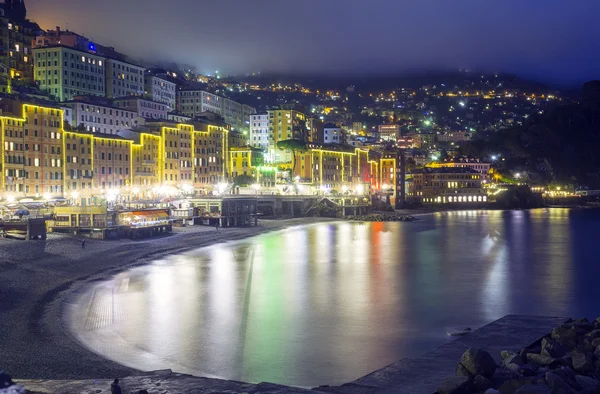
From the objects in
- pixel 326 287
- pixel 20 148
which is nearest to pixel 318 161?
pixel 20 148

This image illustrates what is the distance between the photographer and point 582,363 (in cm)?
1584

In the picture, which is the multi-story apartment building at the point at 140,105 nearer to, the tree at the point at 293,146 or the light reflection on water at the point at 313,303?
the tree at the point at 293,146

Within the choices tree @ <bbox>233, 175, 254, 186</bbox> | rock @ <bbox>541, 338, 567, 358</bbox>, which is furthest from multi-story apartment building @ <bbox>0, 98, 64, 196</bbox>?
rock @ <bbox>541, 338, 567, 358</bbox>

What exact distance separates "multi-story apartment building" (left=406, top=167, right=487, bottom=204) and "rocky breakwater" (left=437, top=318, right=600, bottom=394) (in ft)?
458

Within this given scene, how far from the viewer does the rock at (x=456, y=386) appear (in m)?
14.0

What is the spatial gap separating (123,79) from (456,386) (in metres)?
109

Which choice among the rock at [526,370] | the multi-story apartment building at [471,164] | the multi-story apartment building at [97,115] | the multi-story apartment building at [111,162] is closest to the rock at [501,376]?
the rock at [526,370]

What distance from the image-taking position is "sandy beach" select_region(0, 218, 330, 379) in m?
19.1

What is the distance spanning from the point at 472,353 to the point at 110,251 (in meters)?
39.6

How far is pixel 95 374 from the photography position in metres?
18.3

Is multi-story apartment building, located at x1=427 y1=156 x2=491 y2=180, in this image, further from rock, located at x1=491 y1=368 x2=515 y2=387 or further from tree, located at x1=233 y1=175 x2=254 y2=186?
rock, located at x1=491 y1=368 x2=515 y2=387

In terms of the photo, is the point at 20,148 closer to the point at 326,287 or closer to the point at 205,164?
the point at 205,164

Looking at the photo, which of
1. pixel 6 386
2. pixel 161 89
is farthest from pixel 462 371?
pixel 161 89

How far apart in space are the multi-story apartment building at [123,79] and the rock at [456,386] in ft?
339
